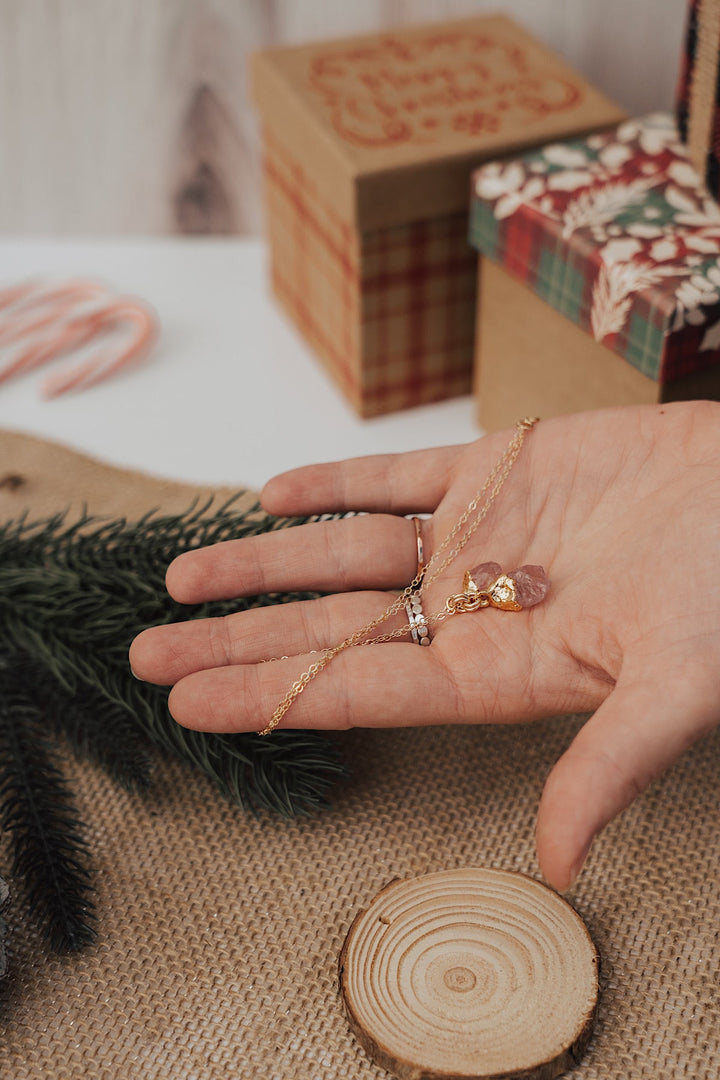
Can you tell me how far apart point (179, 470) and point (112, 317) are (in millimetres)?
338

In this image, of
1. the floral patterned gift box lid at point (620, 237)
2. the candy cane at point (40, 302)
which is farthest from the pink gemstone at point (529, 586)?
the candy cane at point (40, 302)

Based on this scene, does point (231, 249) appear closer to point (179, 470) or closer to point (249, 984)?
point (179, 470)

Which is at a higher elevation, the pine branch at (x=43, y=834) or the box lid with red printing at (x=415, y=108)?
the box lid with red printing at (x=415, y=108)

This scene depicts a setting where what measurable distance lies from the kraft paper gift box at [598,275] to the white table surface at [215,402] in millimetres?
176

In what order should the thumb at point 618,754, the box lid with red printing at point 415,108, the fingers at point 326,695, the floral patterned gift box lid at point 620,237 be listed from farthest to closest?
the box lid with red printing at point 415,108, the floral patterned gift box lid at point 620,237, the fingers at point 326,695, the thumb at point 618,754

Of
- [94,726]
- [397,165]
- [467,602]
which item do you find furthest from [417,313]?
[94,726]

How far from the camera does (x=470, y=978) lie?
0.64 metres

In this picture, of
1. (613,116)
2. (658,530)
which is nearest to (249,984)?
(658,530)

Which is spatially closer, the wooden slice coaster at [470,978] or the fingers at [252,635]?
the wooden slice coaster at [470,978]

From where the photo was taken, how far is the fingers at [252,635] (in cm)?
72

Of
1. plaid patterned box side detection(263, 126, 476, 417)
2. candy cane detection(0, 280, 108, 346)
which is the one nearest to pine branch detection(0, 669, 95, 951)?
plaid patterned box side detection(263, 126, 476, 417)

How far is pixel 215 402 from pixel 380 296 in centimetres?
27

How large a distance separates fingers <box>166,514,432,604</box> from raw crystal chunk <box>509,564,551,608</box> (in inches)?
4.0

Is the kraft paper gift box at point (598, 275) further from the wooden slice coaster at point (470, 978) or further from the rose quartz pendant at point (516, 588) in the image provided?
the wooden slice coaster at point (470, 978)
